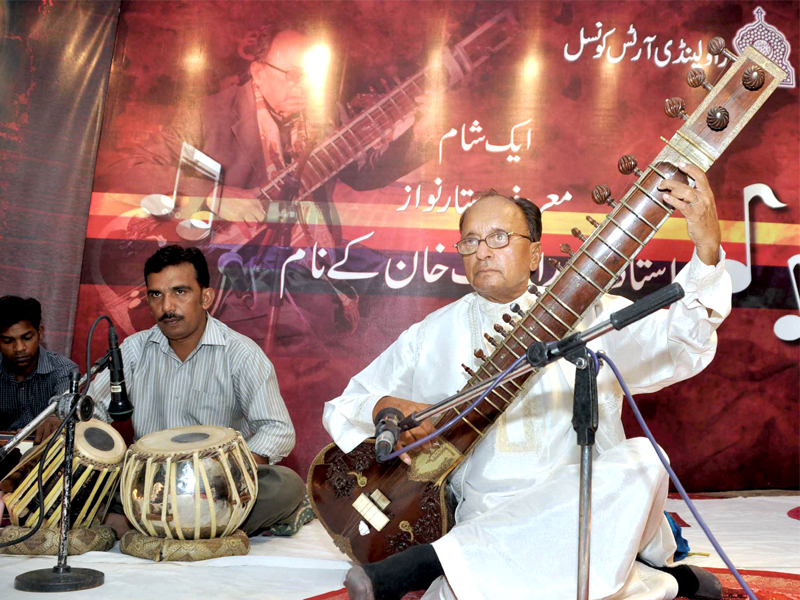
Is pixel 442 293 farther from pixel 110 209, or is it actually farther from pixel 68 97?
pixel 68 97

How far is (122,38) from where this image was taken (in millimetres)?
5004

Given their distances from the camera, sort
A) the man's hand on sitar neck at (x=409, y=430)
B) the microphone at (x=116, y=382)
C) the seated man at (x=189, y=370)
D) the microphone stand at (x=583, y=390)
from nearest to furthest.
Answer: the microphone stand at (x=583, y=390), the man's hand on sitar neck at (x=409, y=430), the microphone at (x=116, y=382), the seated man at (x=189, y=370)

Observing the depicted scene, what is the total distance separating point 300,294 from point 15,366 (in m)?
1.68

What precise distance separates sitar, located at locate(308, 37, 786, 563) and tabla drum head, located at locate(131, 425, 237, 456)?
597 millimetres

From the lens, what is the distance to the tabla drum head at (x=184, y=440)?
2957 mm

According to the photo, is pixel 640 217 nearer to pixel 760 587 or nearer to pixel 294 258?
pixel 760 587

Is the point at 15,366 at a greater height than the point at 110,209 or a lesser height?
lesser

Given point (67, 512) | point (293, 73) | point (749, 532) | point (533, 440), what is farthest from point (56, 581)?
point (293, 73)

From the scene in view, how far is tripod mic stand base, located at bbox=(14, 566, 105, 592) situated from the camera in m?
2.46

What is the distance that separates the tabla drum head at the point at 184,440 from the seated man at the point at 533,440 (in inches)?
23.9

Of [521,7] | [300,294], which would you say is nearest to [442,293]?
[300,294]

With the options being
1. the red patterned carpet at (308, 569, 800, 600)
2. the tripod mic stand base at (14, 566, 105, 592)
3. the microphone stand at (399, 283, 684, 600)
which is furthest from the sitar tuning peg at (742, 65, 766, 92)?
the tripod mic stand base at (14, 566, 105, 592)

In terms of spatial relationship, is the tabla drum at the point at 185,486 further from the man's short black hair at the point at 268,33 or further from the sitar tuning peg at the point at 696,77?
the man's short black hair at the point at 268,33

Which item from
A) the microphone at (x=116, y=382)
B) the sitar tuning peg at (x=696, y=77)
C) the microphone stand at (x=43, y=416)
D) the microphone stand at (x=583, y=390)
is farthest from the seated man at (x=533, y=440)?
the microphone stand at (x=43, y=416)
